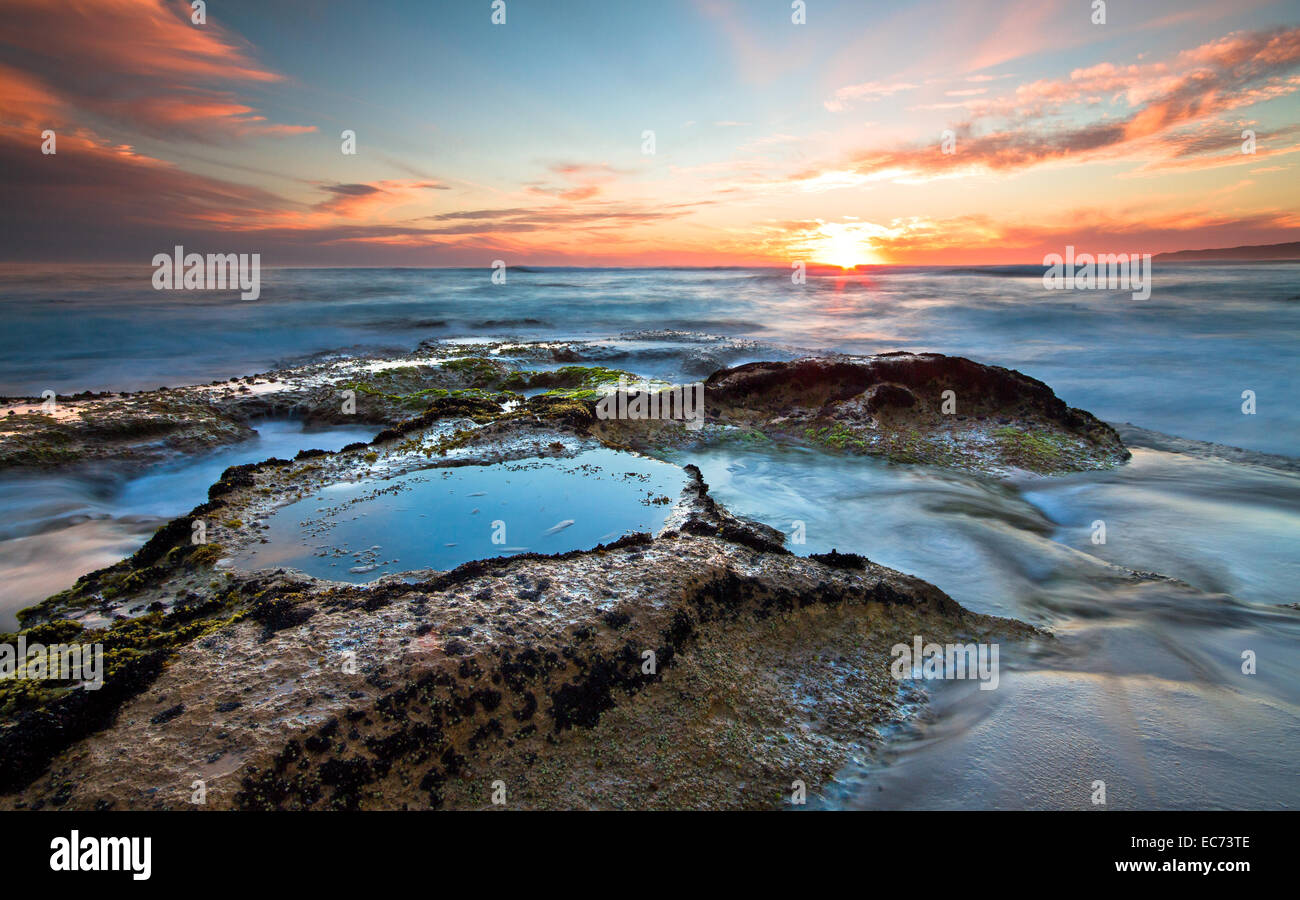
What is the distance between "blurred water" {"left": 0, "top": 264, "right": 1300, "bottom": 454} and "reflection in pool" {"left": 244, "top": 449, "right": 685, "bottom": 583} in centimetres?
1490

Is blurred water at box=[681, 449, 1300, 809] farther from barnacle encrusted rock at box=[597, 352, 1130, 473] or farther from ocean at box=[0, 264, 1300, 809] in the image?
barnacle encrusted rock at box=[597, 352, 1130, 473]

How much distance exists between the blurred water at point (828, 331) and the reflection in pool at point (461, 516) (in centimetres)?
1490

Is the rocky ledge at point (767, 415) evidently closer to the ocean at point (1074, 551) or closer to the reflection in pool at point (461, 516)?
the ocean at point (1074, 551)

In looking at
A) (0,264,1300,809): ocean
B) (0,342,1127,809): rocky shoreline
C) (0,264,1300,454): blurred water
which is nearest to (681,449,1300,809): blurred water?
(0,264,1300,809): ocean

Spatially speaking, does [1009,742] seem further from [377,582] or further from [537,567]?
[377,582]

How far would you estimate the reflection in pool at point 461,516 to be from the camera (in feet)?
19.2

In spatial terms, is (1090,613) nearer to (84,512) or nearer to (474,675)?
(474,675)

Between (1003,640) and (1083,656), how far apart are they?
2.05ft

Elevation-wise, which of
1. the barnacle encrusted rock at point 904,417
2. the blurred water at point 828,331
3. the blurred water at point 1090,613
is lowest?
the blurred water at point 1090,613

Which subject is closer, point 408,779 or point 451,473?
point 408,779

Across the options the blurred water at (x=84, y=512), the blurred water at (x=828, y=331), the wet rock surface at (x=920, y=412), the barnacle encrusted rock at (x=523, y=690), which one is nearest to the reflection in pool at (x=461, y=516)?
the barnacle encrusted rock at (x=523, y=690)

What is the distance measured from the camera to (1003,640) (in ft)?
17.0

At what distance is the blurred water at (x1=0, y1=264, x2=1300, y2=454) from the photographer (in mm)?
19109
